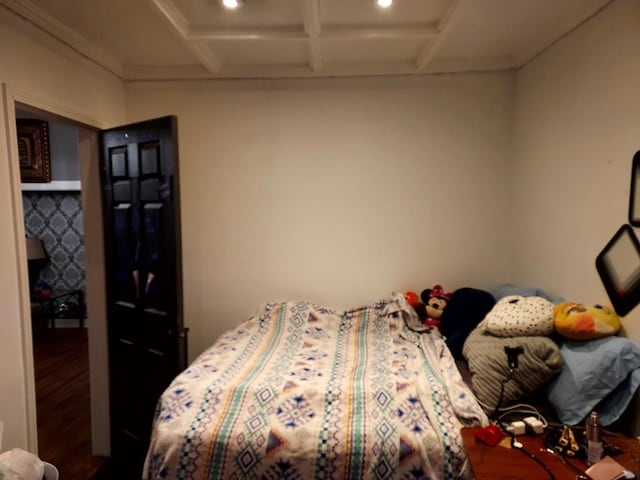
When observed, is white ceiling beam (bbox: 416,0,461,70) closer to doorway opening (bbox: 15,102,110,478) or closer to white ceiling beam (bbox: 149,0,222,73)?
white ceiling beam (bbox: 149,0,222,73)

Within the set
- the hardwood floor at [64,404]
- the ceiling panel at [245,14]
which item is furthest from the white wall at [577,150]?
the hardwood floor at [64,404]

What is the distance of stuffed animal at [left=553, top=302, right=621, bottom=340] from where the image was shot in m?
1.76

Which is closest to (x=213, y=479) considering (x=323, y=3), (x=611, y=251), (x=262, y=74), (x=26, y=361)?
(x=26, y=361)

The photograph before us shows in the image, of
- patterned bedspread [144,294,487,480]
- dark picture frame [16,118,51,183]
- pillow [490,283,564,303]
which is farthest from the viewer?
dark picture frame [16,118,51,183]

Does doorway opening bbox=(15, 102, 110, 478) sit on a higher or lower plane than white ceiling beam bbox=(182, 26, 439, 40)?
lower

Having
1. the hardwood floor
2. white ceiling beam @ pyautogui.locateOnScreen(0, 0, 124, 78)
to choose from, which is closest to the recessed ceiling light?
white ceiling beam @ pyautogui.locateOnScreen(0, 0, 124, 78)

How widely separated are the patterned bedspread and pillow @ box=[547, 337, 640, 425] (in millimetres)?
367

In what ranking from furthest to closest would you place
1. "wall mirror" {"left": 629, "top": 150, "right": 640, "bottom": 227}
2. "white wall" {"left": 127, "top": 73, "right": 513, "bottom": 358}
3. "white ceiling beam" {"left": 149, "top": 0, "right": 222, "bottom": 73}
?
"white wall" {"left": 127, "top": 73, "right": 513, "bottom": 358}
"white ceiling beam" {"left": 149, "top": 0, "right": 222, "bottom": 73}
"wall mirror" {"left": 629, "top": 150, "right": 640, "bottom": 227}

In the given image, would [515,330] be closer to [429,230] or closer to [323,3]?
[429,230]

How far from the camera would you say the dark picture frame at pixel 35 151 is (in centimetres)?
482

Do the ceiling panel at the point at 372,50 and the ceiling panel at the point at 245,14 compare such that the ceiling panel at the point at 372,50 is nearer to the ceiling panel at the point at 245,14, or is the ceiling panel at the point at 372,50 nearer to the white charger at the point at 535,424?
the ceiling panel at the point at 245,14

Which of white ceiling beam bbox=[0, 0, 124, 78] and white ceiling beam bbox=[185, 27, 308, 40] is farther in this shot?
white ceiling beam bbox=[185, 27, 308, 40]

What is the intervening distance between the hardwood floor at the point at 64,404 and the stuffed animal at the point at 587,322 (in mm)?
2713

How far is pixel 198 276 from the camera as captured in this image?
3.08 metres
